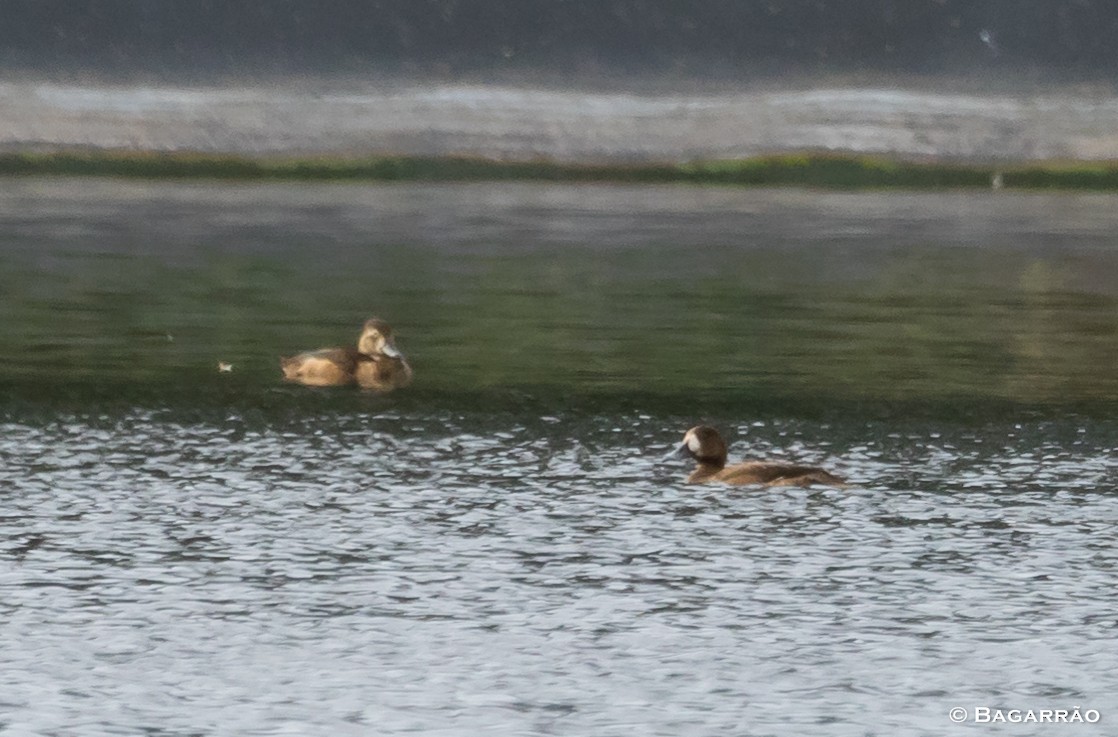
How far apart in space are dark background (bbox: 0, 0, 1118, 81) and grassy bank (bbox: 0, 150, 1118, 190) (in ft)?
4.64

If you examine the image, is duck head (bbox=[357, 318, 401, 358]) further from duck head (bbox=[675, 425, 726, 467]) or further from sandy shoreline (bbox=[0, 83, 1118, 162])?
sandy shoreline (bbox=[0, 83, 1118, 162])

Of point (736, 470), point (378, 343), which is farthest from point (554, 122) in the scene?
point (736, 470)

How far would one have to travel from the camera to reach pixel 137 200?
37.2 meters

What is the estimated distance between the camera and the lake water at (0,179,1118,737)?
32.3ft

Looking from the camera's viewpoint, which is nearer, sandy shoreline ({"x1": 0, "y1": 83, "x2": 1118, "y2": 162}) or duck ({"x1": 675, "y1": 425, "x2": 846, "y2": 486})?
duck ({"x1": 675, "y1": 425, "x2": 846, "y2": 486})

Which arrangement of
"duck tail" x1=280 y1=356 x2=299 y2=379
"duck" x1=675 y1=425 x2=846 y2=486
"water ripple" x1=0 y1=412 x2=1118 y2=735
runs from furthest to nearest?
"duck tail" x1=280 y1=356 x2=299 y2=379
"duck" x1=675 y1=425 x2=846 y2=486
"water ripple" x1=0 y1=412 x2=1118 y2=735

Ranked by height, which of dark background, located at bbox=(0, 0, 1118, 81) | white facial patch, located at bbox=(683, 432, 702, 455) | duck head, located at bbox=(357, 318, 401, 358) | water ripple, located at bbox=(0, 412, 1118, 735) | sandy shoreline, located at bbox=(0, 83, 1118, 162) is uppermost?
dark background, located at bbox=(0, 0, 1118, 81)

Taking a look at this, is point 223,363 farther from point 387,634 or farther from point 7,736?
point 7,736

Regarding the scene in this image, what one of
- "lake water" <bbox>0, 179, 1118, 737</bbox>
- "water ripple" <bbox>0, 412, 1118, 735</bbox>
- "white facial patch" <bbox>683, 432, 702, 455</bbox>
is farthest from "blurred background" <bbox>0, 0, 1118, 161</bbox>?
"white facial patch" <bbox>683, 432, 702, 455</bbox>

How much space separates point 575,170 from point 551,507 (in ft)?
93.3

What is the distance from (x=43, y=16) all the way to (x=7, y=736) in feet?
111

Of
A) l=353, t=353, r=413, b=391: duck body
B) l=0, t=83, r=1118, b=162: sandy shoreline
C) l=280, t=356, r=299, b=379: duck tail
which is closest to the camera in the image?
l=353, t=353, r=413, b=391: duck body

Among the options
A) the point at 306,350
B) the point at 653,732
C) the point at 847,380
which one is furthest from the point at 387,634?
the point at 306,350

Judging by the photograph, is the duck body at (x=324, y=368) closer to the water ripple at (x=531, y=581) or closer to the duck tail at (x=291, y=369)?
the duck tail at (x=291, y=369)
